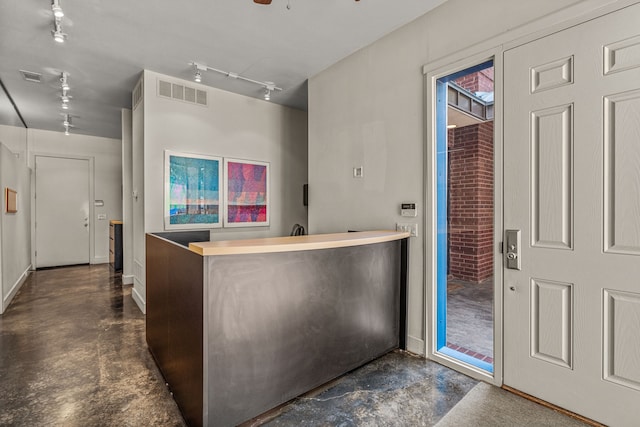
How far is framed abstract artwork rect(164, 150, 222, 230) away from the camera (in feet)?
13.1

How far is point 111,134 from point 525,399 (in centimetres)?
812

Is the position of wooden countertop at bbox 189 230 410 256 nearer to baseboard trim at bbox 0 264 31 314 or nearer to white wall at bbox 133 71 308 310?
white wall at bbox 133 71 308 310

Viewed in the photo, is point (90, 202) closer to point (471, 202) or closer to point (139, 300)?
point (139, 300)

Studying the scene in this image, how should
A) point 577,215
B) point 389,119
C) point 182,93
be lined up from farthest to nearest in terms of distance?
point 182,93 < point 389,119 < point 577,215

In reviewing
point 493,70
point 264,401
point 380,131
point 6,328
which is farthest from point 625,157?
point 6,328

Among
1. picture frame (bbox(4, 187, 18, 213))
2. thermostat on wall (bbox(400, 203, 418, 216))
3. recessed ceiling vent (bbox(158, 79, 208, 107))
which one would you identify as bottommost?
thermostat on wall (bbox(400, 203, 418, 216))

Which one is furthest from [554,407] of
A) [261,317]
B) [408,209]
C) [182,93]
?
[182,93]

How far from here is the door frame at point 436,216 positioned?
87.3 inches

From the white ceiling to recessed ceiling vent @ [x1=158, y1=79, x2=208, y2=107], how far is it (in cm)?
15

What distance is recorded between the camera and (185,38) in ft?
10.2

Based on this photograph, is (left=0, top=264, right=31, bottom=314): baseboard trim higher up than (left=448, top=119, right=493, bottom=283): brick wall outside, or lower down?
lower down

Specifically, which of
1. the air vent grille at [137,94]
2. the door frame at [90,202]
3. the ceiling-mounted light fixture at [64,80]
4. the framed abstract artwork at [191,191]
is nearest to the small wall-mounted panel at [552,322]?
the framed abstract artwork at [191,191]

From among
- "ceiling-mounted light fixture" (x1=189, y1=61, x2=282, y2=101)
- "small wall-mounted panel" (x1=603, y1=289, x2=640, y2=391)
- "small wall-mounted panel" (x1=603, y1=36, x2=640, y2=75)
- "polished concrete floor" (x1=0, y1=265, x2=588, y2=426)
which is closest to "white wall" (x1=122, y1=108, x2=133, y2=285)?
"polished concrete floor" (x1=0, y1=265, x2=588, y2=426)

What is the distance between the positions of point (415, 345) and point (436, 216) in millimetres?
1142
